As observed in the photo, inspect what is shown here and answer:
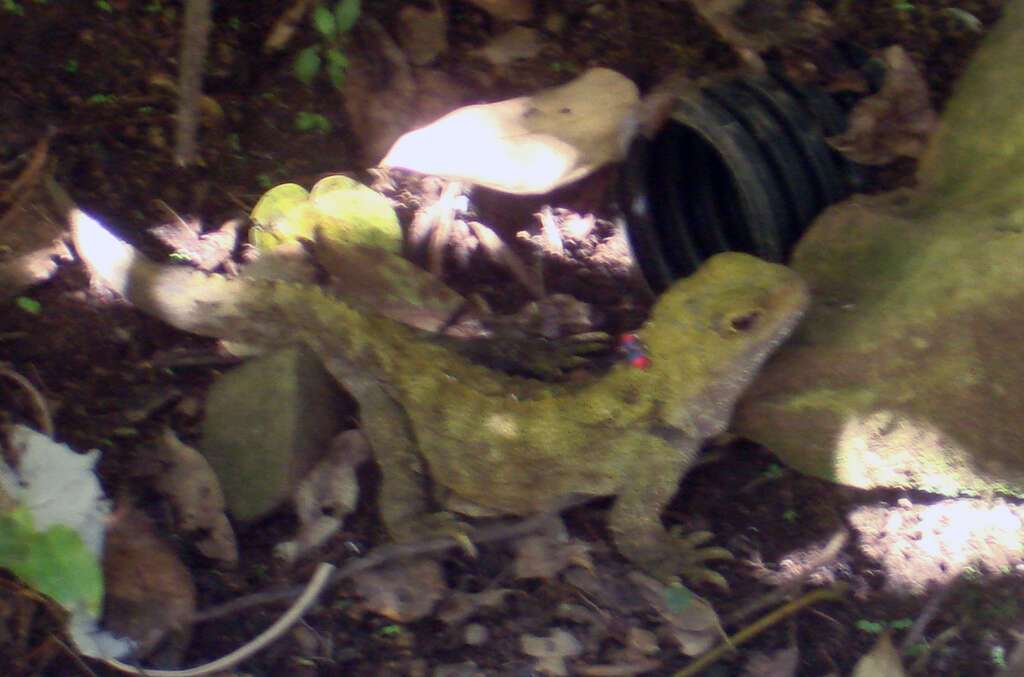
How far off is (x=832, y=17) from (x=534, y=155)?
1.54 metres

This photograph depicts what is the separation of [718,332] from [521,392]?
0.79 meters

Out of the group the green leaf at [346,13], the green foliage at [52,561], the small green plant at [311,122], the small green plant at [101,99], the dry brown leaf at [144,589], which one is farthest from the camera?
the small green plant at [311,122]

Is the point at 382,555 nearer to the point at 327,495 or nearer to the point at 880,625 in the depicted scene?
the point at 327,495

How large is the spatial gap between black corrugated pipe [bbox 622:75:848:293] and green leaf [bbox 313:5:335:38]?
1.37 metres

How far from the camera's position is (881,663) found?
2.82m

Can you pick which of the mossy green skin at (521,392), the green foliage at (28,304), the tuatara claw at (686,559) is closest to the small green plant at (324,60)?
the mossy green skin at (521,392)

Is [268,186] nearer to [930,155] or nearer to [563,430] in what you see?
[563,430]

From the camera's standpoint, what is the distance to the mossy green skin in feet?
10.6

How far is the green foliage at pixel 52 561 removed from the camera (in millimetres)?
2678

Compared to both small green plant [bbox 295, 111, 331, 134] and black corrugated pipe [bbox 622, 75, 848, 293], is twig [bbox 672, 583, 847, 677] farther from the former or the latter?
small green plant [bbox 295, 111, 331, 134]

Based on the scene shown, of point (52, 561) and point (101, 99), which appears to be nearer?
point (52, 561)

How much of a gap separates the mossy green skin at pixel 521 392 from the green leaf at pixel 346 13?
3.86ft

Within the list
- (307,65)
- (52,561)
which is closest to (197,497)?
(52,561)

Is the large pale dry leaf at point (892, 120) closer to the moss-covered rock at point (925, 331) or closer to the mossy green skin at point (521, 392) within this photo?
the moss-covered rock at point (925, 331)
